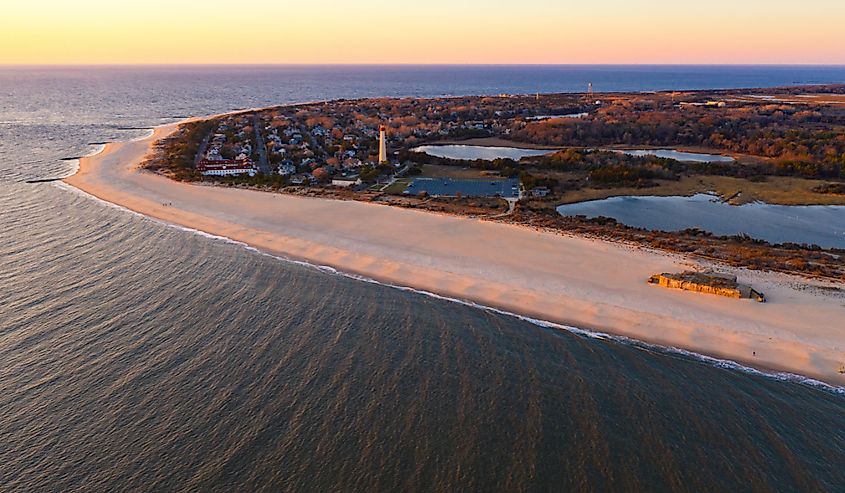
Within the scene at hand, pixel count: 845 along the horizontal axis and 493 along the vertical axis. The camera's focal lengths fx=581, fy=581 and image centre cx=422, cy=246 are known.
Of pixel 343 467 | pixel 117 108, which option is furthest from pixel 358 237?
pixel 117 108

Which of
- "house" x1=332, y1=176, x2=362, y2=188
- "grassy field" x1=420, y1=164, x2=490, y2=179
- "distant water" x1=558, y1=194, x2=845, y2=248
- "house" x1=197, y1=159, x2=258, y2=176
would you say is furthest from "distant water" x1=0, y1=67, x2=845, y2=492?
"grassy field" x1=420, y1=164, x2=490, y2=179

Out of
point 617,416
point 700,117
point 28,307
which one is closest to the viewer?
point 617,416

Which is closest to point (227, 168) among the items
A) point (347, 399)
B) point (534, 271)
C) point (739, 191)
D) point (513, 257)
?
point (513, 257)

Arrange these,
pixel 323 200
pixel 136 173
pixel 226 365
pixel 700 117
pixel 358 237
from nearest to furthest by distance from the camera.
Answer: pixel 226 365 < pixel 358 237 < pixel 323 200 < pixel 136 173 < pixel 700 117

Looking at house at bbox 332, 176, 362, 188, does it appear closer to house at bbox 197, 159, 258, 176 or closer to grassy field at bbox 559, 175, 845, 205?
house at bbox 197, 159, 258, 176

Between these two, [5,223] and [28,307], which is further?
[5,223]

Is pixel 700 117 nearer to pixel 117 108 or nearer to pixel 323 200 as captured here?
pixel 323 200
